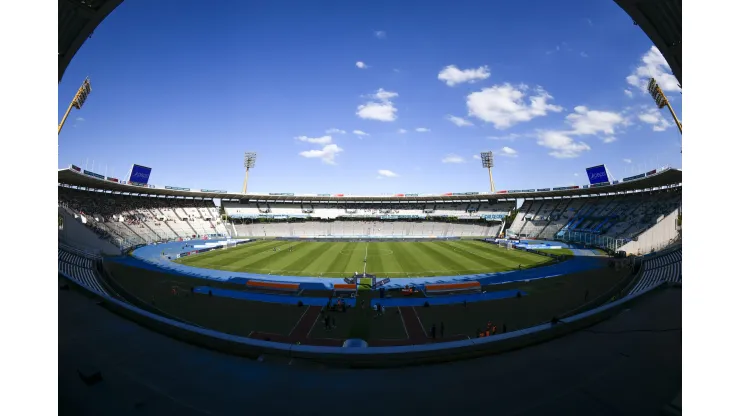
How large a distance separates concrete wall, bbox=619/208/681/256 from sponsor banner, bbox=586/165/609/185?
42.0 feet

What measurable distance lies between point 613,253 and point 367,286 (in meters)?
33.2

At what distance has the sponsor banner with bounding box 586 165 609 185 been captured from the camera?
163 ft

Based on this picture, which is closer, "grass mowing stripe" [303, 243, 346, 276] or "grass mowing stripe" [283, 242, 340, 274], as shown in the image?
"grass mowing stripe" [303, 243, 346, 276]

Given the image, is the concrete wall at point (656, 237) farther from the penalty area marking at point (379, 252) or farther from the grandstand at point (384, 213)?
the penalty area marking at point (379, 252)

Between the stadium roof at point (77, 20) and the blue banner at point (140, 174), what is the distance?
52.9m

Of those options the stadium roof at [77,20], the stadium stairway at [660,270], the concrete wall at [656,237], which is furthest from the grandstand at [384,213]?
the stadium roof at [77,20]

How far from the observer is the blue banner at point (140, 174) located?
51469 millimetres

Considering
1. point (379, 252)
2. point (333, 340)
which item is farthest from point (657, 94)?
point (333, 340)

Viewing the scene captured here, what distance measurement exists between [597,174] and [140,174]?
75936 mm

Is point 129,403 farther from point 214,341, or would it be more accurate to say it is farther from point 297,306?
point 297,306

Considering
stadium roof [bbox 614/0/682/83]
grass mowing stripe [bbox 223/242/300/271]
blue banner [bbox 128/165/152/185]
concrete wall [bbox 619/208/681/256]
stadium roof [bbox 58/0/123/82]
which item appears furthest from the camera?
blue banner [bbox 128/165/152/185]

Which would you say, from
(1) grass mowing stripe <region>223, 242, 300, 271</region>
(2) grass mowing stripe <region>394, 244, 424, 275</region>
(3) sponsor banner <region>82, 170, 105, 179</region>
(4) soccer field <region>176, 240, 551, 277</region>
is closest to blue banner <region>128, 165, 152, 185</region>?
(3) sponsor banner <region>82, 170, 105, 179</region>

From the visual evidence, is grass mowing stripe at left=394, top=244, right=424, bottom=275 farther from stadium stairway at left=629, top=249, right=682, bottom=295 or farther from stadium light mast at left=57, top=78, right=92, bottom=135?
stadium light mast at left=57, top=78, right=92, bottom=135

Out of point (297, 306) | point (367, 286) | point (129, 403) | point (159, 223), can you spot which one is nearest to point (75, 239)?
point (159, 223)
